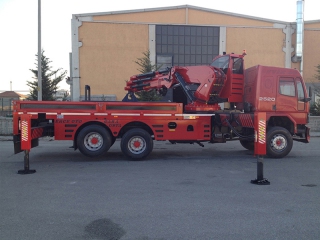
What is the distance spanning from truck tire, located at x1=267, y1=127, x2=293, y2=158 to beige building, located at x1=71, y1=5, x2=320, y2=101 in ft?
61.6

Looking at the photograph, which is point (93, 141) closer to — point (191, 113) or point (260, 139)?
point (191, 113)

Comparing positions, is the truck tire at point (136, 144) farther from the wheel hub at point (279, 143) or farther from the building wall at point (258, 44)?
the building wall at point (258, 44)

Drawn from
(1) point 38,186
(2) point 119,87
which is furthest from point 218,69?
(2) point 119,87

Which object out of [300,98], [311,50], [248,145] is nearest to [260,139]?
[300,98]

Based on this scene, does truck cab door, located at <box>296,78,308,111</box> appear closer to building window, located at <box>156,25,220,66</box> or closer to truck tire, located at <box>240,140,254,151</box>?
truck tire, located at <box>240,140,254,151</box>

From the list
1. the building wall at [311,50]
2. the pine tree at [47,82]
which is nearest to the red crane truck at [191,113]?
the pine tree at [47,82]

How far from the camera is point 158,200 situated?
607 centimetres

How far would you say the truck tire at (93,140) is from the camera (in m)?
10.1

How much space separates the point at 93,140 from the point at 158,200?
4.74 metres

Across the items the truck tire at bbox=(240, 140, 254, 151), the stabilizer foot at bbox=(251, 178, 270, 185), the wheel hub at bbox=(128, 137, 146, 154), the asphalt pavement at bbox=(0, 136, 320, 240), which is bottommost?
the asphalt pavement at bbox=(0, 136, 320, 240)

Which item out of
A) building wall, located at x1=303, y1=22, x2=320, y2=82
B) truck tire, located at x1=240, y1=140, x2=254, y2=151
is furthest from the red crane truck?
building wall, located at x1=303, y1=22, x2=320, y2=82

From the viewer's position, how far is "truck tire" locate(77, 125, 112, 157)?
10.1m

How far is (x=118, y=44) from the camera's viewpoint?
28.3 m

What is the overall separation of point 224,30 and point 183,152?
787 inches
